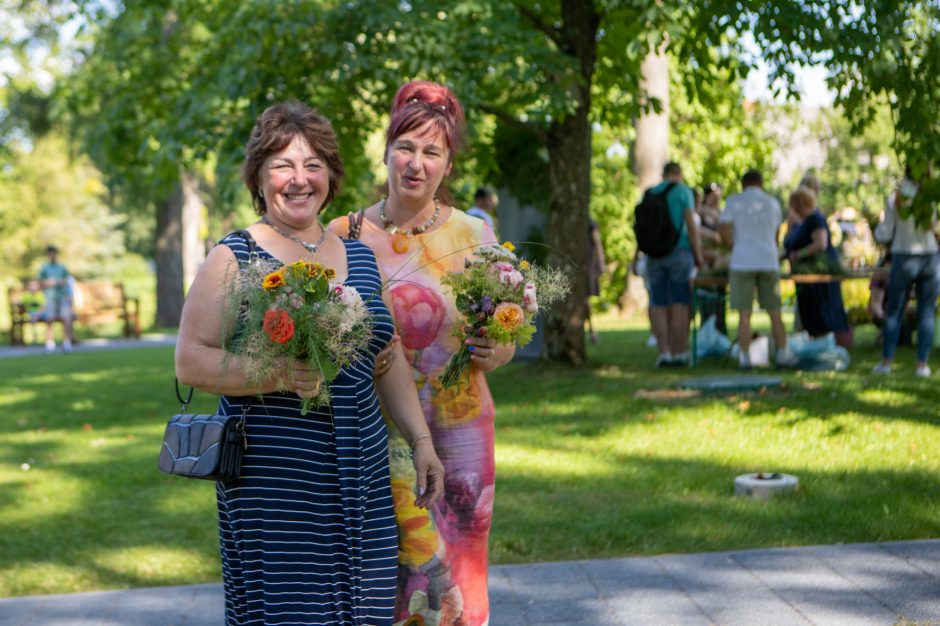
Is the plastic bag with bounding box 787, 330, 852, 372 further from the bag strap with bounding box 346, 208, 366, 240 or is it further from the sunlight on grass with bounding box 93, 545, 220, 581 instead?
the bag strap with bounding box 346, 208, 366, 240

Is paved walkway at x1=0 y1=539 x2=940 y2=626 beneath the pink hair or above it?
beneath

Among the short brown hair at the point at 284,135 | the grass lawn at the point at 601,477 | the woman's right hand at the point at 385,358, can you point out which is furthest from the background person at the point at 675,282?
the short brown hair at the point at 284,135

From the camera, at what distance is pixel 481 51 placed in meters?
A: 12.4

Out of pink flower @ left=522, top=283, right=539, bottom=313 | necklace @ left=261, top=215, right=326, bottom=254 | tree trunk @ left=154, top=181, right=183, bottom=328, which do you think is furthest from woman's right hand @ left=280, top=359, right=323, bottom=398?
tree trunk @ left=154, top=181, right=183, bottom=328

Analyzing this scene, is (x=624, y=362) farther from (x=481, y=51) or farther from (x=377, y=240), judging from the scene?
(x=377, y=240)

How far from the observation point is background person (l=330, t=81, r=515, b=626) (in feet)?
12.4

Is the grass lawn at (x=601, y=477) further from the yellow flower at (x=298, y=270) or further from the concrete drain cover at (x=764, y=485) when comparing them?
the yellow flower at (x=298, y=270)

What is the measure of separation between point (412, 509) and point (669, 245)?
10949 mm

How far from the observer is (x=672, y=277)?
14.5 metres

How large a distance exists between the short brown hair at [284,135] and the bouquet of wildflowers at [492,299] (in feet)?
1.72

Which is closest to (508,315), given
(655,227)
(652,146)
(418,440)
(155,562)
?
(418,440)

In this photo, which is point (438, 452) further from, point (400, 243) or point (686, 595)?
point (686, 595)

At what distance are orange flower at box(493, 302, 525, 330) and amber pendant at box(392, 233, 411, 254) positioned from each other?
42 cm

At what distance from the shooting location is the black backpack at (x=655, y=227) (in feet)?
46.6
